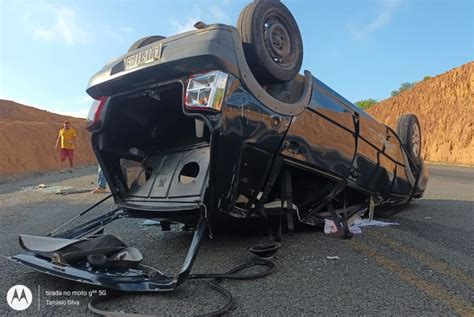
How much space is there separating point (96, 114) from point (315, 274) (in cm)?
235

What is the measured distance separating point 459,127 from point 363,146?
3056cm

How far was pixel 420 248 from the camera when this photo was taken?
3.64 meters

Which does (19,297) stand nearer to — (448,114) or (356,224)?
(356,224)

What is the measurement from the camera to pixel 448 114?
109 ft

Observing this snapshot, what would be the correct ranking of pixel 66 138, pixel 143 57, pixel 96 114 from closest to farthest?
pixel 143 57 < pixel 96 114 < pixel 66 138

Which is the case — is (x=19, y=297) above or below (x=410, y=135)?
below

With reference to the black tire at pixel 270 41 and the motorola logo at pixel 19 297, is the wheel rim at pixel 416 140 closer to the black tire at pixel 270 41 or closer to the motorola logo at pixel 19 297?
the black tire at pixel 270 41

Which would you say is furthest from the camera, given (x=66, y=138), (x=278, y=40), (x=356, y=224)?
(x=66, y=138)

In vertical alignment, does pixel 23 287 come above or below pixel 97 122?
below

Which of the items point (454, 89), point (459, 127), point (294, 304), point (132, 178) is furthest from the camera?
point (454, 89)

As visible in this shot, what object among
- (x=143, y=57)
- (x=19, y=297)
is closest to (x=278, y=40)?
(x=143, y=57)

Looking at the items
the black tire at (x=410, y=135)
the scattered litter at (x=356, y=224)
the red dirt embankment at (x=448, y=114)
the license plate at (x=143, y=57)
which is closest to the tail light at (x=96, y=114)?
the license plate at (x=143, y=57)

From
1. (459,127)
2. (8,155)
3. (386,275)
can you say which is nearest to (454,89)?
(459,127)

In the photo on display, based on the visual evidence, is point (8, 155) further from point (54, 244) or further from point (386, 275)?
point (386, 275)
